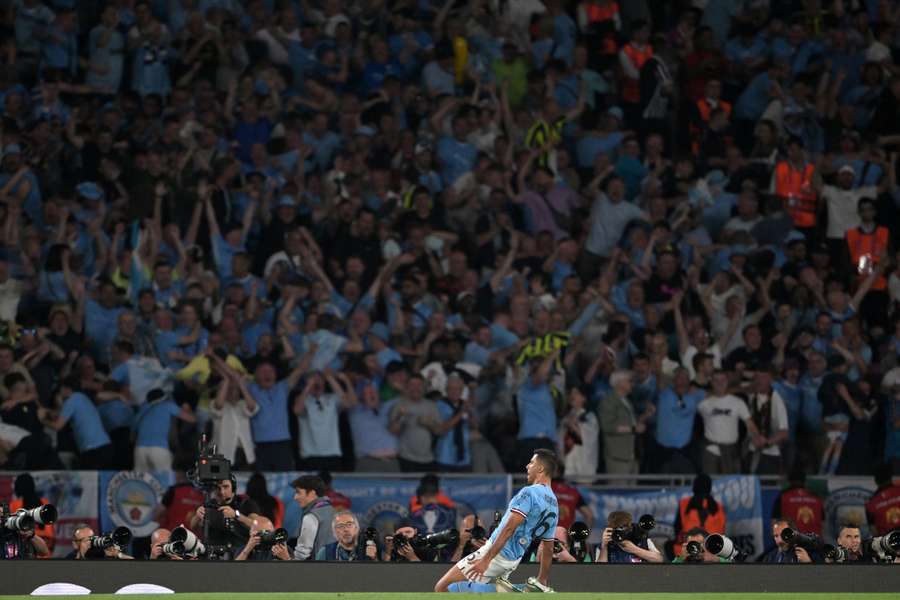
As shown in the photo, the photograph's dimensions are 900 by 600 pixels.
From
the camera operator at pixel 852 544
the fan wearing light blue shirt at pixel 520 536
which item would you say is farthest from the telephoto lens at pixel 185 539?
the camera operator at pixel 852 544

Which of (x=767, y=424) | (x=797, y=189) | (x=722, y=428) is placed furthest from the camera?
(x=797, y=189)

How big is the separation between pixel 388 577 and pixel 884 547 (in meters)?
4.44

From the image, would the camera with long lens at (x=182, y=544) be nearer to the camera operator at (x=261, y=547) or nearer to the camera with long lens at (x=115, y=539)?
the camera with long lens at (x=115, y=539)

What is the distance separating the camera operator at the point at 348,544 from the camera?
1483cm

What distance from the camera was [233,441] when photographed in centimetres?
1814

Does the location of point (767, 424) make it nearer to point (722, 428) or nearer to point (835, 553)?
point (722, 428)

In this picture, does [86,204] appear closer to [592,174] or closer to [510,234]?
[510,234]

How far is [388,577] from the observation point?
14.0 meters

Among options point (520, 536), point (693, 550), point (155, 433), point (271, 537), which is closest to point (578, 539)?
point (693, 550)

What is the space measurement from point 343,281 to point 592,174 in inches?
158

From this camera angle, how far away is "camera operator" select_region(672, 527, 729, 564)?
14641 mm

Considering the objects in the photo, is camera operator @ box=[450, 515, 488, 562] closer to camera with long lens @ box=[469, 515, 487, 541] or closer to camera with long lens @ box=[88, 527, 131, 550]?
camera with long lens @ box=[469, 515, 487, 541]

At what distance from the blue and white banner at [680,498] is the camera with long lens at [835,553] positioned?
2.31 metres

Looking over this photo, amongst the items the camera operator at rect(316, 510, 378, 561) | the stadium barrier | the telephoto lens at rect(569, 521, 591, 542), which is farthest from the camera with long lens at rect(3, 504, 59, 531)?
the telephoto lens at rect(569, 521, 591, 542)
